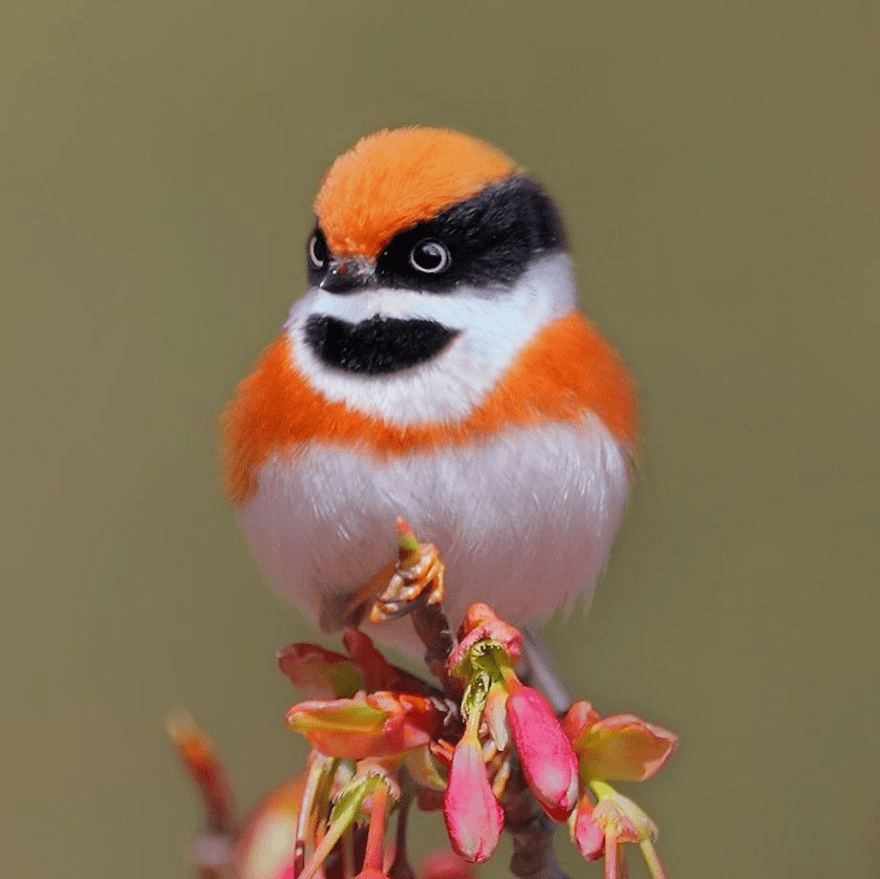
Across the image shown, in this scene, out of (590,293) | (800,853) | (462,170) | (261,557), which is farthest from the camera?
(590,293)

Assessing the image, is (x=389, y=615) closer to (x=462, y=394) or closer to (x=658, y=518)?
(x=462, y=394)

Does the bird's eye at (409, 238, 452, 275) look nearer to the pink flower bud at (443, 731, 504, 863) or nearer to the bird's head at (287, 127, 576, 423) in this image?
the bird's head at (287, 127, 576, 423)

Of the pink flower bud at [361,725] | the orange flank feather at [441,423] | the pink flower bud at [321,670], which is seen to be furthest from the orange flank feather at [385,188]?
the pink flower bud at [361,725]

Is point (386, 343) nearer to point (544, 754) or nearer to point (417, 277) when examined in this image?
point (417, 277)

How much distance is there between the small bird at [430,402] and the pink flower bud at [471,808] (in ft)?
1.80

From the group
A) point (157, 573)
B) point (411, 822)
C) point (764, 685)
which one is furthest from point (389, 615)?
point (157, 573)

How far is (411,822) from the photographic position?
11.2ft

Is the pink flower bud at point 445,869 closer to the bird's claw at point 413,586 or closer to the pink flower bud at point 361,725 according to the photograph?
the pink flower bud at point 361,725

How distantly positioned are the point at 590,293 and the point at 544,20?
916 mm

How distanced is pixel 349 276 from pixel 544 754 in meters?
0.70

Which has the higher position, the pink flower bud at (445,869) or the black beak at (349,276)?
the black beak at (349,276)

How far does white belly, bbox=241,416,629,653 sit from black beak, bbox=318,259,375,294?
0.20 meters

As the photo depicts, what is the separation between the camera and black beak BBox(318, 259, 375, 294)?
1858mm

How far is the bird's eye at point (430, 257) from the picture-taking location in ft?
6.17
